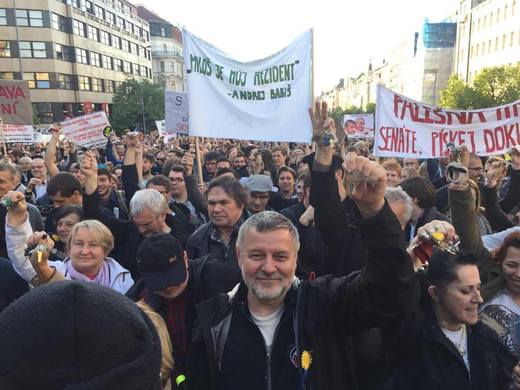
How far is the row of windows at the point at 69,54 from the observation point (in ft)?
152

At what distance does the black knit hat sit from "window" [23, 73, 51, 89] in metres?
54.4

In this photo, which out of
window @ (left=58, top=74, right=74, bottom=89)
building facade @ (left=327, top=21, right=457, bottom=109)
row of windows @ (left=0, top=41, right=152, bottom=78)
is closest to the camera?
row of windows @ (left=0, top=41, right=152, bottom=78)

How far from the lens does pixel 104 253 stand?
308cm

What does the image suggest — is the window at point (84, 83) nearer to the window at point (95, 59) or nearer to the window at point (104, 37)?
the window at point (95, 59)

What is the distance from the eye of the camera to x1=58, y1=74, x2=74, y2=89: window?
4978cm

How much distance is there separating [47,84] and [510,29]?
50605mm

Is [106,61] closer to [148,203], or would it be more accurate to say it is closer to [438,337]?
[148,203]

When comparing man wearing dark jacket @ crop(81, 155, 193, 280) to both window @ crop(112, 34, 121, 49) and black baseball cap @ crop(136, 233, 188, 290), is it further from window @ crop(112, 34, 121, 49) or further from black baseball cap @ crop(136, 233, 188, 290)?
window @ crop(112, 34, 121, 49)

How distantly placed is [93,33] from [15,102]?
170 feet

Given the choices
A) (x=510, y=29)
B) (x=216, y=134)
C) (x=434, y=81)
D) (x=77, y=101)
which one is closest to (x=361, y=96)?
(x=434, y=81)

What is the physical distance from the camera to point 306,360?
1.77m

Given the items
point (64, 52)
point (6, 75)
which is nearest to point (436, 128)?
point (6, 75)

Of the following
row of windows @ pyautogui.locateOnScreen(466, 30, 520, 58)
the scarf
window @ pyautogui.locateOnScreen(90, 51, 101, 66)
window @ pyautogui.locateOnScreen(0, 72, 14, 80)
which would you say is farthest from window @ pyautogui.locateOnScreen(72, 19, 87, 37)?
the scarf

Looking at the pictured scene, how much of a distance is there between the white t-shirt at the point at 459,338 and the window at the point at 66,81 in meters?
54.5
